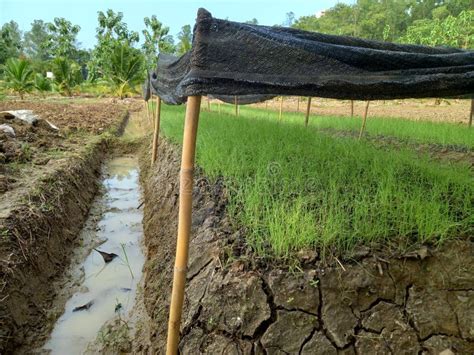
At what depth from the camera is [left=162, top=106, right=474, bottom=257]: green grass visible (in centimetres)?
212

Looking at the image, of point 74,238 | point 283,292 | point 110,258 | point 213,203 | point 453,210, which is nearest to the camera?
point 283,292

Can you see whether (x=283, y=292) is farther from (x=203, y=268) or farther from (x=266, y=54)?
(x=266, y=54)

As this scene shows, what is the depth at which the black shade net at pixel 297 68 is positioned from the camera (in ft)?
5.77

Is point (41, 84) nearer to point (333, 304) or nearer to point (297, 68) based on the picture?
point (297, 68)

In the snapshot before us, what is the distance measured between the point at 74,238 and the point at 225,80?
9.62 feet

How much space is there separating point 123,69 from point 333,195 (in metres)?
20.6

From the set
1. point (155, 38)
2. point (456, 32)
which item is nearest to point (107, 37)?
point (155, 38)

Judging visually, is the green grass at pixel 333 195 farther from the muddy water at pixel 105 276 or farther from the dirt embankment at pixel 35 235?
the dirt embankment at pixel 35 235

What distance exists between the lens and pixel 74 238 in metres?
3.92

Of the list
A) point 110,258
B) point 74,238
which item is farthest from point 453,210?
point 74,238

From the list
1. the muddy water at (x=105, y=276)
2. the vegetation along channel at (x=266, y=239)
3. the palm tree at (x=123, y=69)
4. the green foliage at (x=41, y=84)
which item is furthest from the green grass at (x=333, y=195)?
the green foliage at (x=41, y=84)

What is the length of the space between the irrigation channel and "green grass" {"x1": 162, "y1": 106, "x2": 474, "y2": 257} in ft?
4.04

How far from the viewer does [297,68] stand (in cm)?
182

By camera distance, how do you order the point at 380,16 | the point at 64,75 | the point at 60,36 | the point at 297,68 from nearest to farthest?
the point at 297,68
the point at 64,75
the point at 60,36
the point at 380,16
